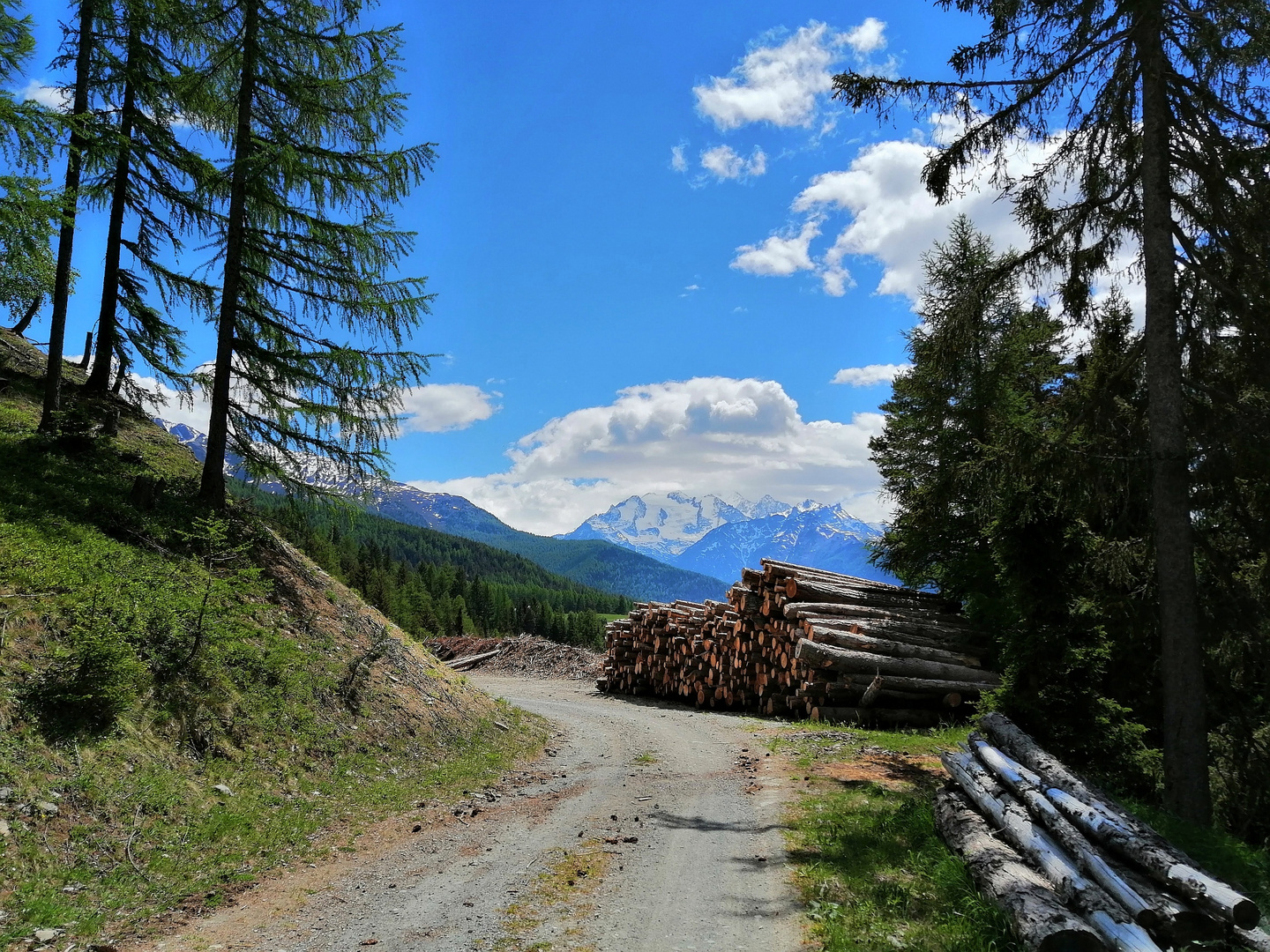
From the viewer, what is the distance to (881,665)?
50.8ft

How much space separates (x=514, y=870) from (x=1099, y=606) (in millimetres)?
8644

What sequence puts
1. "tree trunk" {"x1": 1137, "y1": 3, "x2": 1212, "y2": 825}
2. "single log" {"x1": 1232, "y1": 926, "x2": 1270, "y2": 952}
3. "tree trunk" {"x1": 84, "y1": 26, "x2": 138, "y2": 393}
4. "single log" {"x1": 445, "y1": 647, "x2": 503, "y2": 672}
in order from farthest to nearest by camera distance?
"single log" {"x1": 445, "y1": 647, "x2": 503, "y2": 672} → "tree trunk" {"x1": 84, "y1": 26, "x2": 138, "y2": 393} → "tree trunk" {"x1": 1137, "y1": 3, "x2": 1212, "y2": 825} → "single log" {"x1": 1232, "y1": 926, "x2": 1270, "y2": 952}

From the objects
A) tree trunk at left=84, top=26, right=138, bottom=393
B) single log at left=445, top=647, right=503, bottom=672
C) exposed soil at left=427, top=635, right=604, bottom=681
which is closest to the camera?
tree trunk at left=84, top=26, right=138, bottom=393

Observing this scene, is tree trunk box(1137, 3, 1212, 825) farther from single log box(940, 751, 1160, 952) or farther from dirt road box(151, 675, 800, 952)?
dirt road box(151, 675, 800, 952)

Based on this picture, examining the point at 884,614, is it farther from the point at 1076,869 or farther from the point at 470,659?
the point at 470,659

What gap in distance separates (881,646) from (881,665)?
53 cm

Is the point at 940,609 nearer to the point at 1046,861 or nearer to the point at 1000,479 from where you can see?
the point at 1000,479

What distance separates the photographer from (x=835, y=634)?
1565 centimetres

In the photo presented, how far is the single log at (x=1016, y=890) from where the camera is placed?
13.7 feet

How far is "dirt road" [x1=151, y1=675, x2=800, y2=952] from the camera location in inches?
193

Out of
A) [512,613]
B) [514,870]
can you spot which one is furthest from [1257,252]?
[512,613]

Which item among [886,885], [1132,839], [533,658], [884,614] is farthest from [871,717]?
[533,658]

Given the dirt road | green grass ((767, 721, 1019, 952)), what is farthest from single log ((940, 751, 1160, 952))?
the dirt road

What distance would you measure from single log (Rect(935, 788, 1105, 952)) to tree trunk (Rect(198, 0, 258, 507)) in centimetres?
1317
